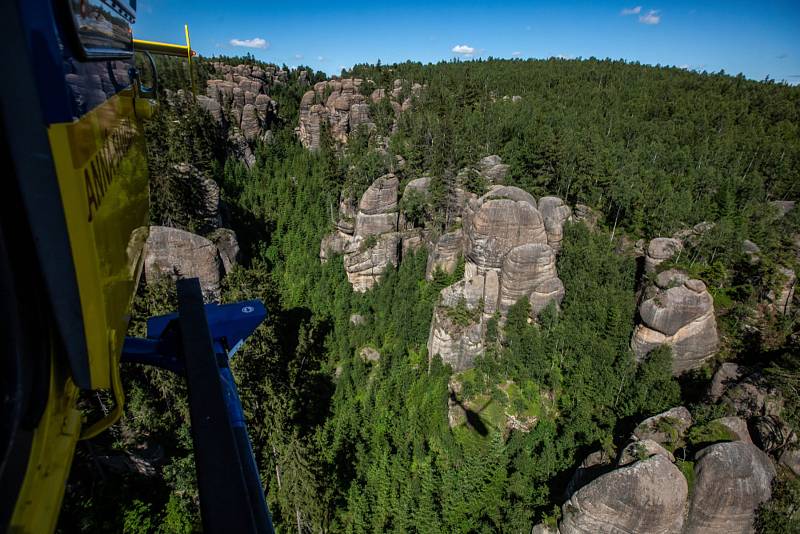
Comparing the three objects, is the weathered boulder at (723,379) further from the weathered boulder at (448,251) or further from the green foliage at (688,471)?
the weathered boulder at (448,251)

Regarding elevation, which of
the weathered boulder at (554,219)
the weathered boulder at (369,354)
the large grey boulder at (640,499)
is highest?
the weathered boulder at (554,219)

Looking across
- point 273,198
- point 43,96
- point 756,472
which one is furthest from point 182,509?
point 273,198

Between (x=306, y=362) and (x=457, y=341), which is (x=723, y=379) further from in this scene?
(x=306, y=362)

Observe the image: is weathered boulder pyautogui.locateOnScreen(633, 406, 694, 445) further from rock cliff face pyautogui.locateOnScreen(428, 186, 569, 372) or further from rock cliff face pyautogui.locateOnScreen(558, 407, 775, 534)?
rock cliff face pyautogui.locateOnScreen(428, 186, 569, 372)

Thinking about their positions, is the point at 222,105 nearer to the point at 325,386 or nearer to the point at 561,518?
the point at 325,386

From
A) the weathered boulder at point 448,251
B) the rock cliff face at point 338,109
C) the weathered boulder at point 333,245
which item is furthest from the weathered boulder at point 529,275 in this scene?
the rock cliff face at point 338,109

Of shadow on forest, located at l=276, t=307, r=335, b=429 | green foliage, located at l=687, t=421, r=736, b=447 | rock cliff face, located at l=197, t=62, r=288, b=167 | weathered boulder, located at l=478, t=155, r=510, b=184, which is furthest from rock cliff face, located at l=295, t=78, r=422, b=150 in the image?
green foliage, located at l=687, t=421, r=736, b=447
